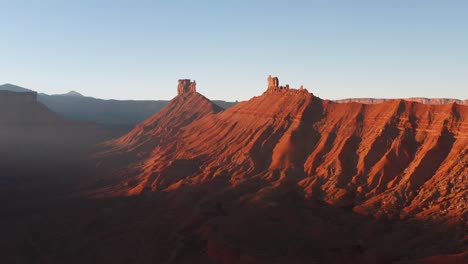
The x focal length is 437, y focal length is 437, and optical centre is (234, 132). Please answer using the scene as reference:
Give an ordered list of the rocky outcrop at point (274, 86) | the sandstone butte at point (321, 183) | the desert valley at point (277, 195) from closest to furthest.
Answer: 1. the sandstone butte at point (321, 183)
2. the desert valley at point (277, 195)
3. the rocky outcrop at point (274, 86)

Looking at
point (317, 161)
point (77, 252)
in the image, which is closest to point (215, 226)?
point (77, 252)

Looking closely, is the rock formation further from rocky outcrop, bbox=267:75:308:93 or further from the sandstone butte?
the sandstone butte

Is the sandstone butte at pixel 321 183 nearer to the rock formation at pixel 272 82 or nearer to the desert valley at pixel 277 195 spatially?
the desert valley at pixel 277 195

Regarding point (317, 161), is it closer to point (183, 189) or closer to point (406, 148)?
point (406, 148)

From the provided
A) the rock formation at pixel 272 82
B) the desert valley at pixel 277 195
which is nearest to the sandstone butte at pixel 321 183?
the desert valley at pixel 277 195

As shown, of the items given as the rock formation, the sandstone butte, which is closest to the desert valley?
the sandstone butte

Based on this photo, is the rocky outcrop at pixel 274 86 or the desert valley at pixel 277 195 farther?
the rocky outcrop at pixel 274 86
